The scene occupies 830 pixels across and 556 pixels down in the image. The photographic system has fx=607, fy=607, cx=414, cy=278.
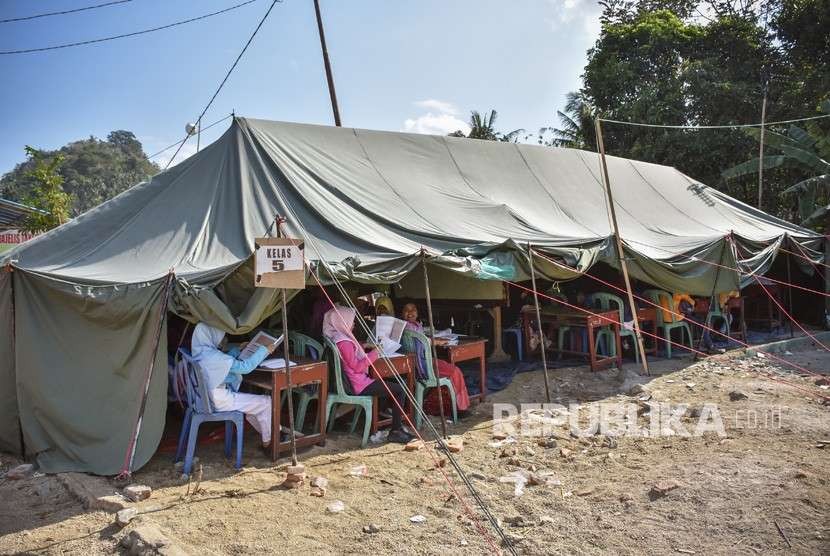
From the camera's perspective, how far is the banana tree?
1432 cm

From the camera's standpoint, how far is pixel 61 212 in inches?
561

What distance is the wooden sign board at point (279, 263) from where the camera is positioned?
176 inches

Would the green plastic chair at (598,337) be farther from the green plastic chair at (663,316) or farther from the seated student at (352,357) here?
the seated student at (352,357)

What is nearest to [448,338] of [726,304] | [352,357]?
[352,357]

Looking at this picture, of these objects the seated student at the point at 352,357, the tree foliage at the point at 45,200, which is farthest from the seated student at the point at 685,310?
the tree foliage at the point at 45,200

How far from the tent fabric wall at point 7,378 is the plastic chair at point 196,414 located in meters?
1.56

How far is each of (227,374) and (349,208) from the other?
2.56 meters

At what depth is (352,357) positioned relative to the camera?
5246 millimetres

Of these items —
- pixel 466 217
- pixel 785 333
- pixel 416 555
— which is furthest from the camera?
pixel 785 333

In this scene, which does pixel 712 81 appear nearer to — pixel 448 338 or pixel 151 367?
pixel 448 338

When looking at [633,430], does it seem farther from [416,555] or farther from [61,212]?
[61,212]

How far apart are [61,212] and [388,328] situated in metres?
11.9

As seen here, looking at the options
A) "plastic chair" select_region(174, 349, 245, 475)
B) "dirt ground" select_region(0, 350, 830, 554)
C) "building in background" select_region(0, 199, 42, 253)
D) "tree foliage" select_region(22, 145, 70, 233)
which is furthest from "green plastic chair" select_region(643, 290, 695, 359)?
"building in background" select_region(0, 199, 42, 253)

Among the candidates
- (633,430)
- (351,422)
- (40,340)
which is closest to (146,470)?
(40,340)
